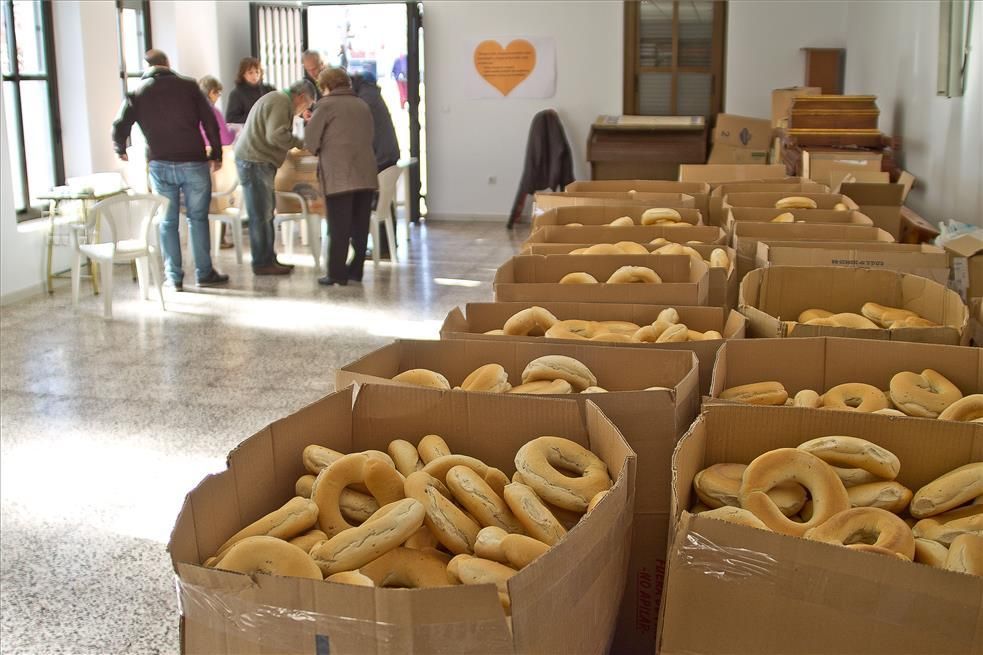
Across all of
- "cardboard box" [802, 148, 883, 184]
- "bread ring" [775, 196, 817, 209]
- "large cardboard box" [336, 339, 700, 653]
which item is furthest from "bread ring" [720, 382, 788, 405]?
"cardboard box" [802, 148, 883, 184]

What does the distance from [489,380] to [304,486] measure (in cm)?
48

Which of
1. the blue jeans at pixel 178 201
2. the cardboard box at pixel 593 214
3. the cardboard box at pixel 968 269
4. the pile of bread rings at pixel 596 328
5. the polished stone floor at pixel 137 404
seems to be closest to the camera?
the pile of bread rings at pixel 596 328

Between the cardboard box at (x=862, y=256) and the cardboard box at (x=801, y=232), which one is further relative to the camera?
the cardboard box at (x=801, y=232)

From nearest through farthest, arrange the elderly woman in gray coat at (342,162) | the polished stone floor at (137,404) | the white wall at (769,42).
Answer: the polished stone floor at (137,404), the elderly woman in gray coat at (342,162), the white wall at (769,42)

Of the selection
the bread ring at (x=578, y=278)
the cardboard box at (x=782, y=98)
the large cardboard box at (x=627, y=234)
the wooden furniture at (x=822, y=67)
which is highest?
the wooden furniture at (x=822, y=67)

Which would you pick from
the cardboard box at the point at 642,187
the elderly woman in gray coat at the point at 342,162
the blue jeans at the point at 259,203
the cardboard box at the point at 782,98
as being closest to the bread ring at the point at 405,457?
the cardboard box at the point at 642,187

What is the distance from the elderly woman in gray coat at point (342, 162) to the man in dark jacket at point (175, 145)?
0.73m

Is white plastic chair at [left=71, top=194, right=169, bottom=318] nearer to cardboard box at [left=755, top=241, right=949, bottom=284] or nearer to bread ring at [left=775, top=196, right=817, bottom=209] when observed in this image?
bread ring at [left=775, top=196, right=817, bottom=209]

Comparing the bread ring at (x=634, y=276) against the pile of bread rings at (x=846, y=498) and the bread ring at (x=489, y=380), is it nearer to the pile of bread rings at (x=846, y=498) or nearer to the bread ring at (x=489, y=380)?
the bread ring at (x=489, y=380)

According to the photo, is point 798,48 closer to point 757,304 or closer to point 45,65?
point 45,65

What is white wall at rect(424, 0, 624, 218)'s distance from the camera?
1084 centimetres

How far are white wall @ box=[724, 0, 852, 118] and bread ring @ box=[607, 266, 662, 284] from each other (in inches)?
334

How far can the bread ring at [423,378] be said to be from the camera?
1783mm

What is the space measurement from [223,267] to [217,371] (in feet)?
10.5
